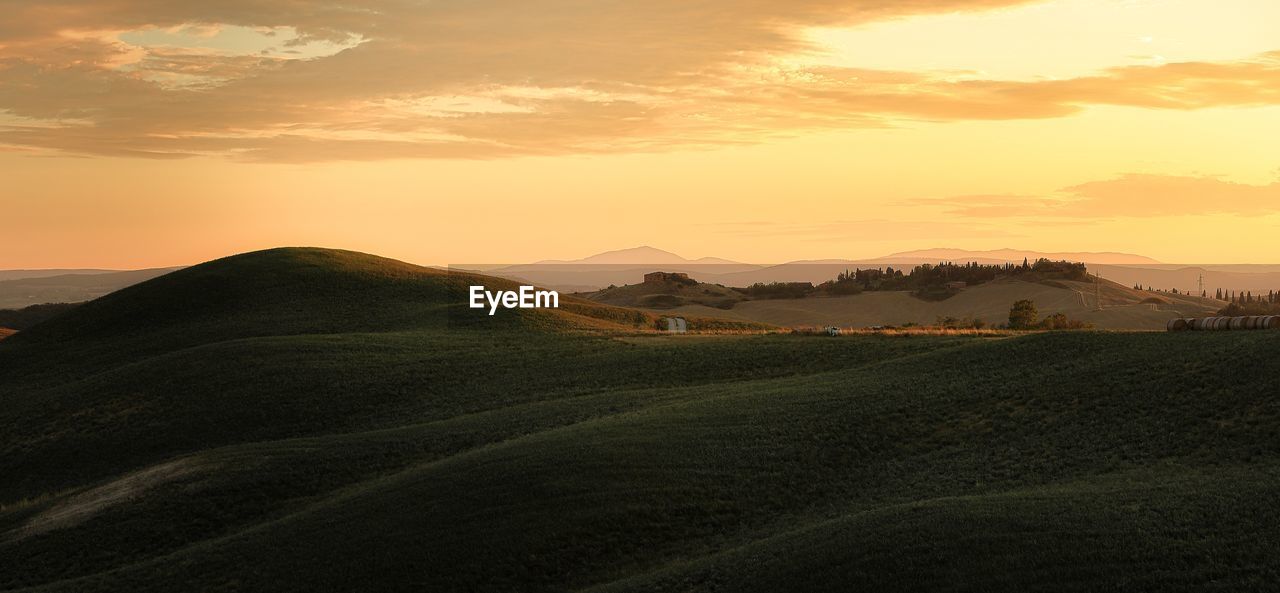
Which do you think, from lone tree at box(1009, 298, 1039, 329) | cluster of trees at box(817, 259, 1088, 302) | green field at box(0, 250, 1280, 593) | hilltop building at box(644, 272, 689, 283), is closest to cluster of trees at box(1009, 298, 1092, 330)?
lone tree at box(1009, 298, 1039, 329)

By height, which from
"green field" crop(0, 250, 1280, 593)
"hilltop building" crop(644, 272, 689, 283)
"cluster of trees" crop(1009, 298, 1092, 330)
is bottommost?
"green field" crop(0, 250, 1280, 593)

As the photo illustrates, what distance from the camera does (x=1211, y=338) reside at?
42250 mm

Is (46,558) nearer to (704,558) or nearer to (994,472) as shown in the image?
(704,558)

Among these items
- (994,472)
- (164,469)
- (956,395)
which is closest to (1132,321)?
(956,395)

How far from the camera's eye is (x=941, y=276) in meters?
151

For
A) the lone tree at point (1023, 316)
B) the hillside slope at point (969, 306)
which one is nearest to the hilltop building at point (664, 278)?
the hillside slope at point (969, 306)

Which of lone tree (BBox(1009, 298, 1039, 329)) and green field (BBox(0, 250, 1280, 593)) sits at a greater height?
lone tree (BBox(1009, 298, 1039, 329))

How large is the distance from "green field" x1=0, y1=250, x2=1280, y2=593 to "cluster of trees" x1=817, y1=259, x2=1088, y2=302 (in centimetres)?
8776

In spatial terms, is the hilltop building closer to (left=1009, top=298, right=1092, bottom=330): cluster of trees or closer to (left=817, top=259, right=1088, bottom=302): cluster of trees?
(left=817, top=259, right=1088, bottom=302): cluster of trees

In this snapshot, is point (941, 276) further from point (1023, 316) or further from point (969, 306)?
point (1023, 316)

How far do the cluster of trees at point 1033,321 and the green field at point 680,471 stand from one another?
22272 mm

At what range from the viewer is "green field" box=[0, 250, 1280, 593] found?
23.8 meters

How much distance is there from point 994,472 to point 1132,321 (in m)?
78.5

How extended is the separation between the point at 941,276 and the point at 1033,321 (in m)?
71.0
